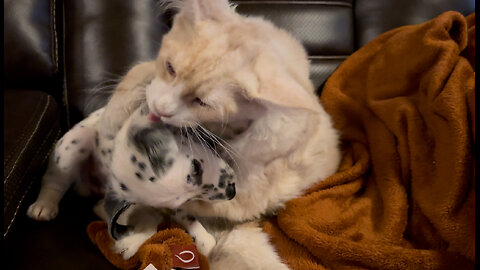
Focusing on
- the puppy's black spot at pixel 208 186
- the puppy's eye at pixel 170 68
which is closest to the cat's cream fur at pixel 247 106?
the puppy's eye at pixel 170 68

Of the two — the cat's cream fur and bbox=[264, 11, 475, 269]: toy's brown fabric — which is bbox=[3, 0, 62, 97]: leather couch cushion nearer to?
the cat's cream fur

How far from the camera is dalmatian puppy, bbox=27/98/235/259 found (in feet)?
2.51

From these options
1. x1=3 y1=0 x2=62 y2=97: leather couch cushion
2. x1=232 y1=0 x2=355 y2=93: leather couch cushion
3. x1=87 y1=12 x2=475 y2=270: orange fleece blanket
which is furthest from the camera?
x1=232 y1=0 x2=355 y2=93: leather couch cushion

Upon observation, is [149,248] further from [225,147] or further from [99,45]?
[99,45]

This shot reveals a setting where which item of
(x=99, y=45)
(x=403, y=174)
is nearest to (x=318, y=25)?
(x=403, y=174)

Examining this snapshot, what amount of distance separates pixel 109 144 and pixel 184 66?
276 mm

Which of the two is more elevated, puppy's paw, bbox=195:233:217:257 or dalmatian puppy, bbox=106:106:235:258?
dalmatian puppy, bbox=106:106:235:258

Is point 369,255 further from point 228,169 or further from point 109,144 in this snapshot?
point 109,144

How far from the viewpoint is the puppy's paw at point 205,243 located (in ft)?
3.13

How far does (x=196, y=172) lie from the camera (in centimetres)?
80

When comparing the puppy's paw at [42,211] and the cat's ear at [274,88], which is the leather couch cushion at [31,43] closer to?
the puppy's paw at [42,211]

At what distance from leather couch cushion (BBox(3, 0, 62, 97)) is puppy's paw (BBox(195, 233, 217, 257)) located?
2.47 feet

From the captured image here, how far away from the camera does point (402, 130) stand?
3.53 feet

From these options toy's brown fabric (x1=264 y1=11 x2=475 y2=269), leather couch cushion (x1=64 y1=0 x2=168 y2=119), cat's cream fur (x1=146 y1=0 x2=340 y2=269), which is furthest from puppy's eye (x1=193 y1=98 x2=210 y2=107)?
leather couch cushion (x1=64 y1=0 x2=168 y2=119)
